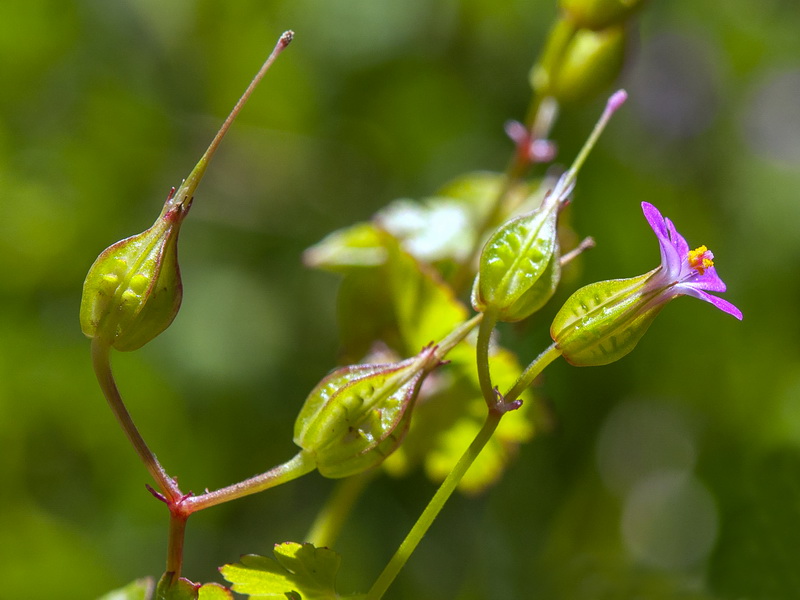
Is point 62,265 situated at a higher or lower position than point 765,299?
higher

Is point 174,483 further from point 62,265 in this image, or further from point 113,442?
point 62,265

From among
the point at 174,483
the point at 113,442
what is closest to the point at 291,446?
the point at 113,442

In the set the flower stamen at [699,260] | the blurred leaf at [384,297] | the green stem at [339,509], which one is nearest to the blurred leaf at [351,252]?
the blurred leaf at [384,297]

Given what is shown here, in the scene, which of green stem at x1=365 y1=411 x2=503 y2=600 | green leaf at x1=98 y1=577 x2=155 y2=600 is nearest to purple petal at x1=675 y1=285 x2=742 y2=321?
green stem at x1=365 y1=411 x2=503 y2=600

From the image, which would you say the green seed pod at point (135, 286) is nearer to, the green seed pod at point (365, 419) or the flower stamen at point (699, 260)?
the green seed pod at point (365, 419)

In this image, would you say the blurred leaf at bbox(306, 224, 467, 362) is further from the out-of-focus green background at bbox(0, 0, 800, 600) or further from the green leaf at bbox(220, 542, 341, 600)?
the out-of-focus green background at bbox(0, 0, 800, 600)
